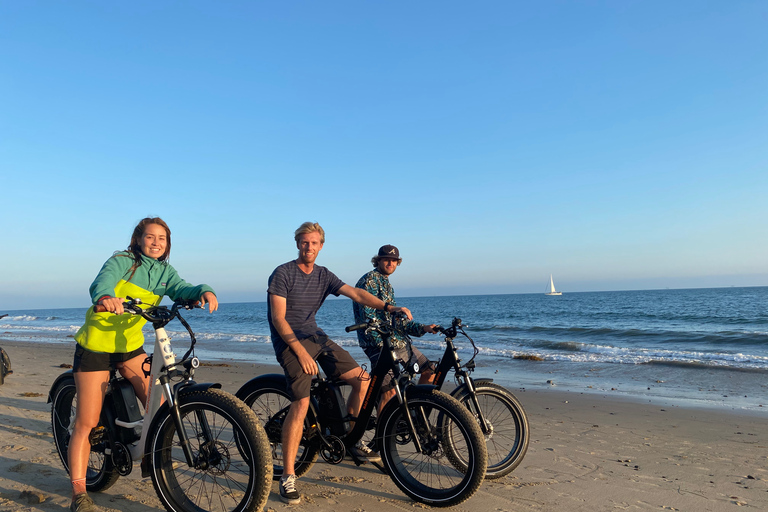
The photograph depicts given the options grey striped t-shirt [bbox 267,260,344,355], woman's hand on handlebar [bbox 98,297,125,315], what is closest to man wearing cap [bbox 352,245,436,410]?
grey striped t-shirt [bbox 267,260,344,355]

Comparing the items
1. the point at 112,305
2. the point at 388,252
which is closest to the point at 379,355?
the point at 388,252

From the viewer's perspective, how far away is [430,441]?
3.21 m

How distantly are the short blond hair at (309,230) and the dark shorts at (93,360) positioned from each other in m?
1.38

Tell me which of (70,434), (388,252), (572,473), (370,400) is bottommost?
(572,473)

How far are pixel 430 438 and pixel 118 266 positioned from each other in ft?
7.30

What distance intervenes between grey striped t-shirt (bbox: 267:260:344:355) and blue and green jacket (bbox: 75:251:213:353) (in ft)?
1.64

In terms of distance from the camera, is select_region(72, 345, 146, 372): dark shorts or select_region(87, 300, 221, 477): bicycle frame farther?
select_region(72, 345, 146, 372): dark shorts

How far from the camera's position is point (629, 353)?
51.8 feet

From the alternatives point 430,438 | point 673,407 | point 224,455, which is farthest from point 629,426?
point 224,455

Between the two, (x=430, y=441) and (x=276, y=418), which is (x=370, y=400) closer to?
(x=430, y=441)

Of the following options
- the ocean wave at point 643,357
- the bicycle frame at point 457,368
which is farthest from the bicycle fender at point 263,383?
the ocean wave at point 643,357

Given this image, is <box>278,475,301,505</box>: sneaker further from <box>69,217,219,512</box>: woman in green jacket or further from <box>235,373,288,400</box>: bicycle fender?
<box>69,217,219,512</box>: woman in green jacket

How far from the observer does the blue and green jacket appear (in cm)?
300

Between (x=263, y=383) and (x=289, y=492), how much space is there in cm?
81
